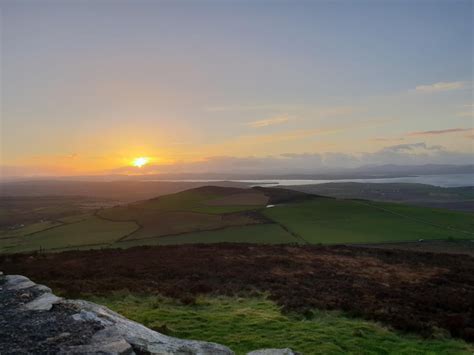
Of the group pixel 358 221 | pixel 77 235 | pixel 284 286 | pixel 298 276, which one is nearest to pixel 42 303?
pixel 284 286

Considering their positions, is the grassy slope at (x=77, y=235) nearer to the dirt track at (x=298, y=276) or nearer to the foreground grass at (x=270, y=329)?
the dirt track at (x=298, y=276)

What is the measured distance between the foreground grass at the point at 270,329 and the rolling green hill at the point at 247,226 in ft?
106

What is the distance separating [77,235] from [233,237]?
87.7ft

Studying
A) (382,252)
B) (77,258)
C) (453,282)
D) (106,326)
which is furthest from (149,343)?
(382,252)

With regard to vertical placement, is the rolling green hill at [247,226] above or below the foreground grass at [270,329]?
below

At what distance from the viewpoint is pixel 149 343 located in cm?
945

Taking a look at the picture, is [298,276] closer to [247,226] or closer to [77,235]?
[247,226]

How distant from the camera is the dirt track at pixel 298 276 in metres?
17.7

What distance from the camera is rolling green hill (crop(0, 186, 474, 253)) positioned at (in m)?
51.8

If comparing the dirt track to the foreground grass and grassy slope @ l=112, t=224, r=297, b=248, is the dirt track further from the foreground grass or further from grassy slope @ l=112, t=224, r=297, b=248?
grassy slope @ l=112, t=224, r=297, b=248

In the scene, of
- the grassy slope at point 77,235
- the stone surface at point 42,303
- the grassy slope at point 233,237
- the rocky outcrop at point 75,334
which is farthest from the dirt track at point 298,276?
the grassy slope at point 77,235

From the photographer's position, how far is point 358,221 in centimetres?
6469

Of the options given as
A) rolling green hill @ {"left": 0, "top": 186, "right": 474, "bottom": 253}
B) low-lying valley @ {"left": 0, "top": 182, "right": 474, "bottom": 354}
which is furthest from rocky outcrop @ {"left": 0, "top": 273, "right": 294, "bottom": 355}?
rolling green hill @ {"left": 0, "top": 186, "right": 474, "bottom": 253}

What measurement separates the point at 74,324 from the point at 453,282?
79.9 feet
